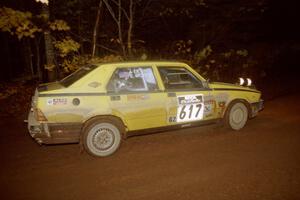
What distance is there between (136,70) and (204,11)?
12399 mm

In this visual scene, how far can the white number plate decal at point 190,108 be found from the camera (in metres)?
7.14

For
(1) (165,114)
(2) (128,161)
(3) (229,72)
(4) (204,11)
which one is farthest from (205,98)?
(4) (204,11)

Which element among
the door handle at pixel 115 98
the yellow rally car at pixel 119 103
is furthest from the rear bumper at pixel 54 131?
the door handle at pixel 115 98

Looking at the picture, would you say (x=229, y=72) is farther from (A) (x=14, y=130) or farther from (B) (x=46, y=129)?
(B) (x=46, y=129)

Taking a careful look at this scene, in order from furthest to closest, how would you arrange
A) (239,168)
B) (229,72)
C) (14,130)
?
(229,72) < (14,130) < (239,168)

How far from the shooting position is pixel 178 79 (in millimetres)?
7312

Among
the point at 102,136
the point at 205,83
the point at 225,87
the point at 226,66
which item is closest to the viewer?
the point at 102,136

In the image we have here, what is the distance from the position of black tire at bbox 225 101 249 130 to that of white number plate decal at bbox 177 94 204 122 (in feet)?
2.74

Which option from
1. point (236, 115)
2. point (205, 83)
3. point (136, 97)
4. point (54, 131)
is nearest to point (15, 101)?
point (54, 131)

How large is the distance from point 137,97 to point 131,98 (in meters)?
0.13

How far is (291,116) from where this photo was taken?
9125mm

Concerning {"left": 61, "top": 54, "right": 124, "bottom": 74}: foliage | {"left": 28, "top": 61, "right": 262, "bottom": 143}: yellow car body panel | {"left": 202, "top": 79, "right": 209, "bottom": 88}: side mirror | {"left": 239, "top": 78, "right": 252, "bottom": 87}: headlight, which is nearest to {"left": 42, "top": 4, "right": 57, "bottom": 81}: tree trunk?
{"left": 61, "top": 54, "right": 124, "bottom": 74}: foliage

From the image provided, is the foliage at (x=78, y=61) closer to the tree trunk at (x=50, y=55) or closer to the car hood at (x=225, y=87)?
the tree trunk at (x=50, y=55)

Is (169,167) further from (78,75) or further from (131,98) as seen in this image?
(78,75)
